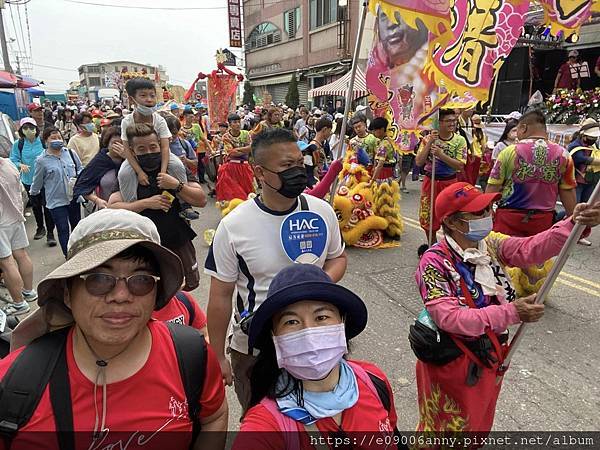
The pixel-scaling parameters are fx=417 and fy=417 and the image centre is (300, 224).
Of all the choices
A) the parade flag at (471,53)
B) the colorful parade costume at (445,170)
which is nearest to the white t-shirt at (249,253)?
the parade flag at (471,53)

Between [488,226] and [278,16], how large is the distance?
39.0m

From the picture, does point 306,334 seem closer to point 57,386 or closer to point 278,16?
point 57,386

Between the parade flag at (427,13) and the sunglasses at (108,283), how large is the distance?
8.89 feet

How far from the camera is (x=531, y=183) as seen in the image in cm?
431

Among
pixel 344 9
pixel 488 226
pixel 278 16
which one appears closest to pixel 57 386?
pixel 488 226

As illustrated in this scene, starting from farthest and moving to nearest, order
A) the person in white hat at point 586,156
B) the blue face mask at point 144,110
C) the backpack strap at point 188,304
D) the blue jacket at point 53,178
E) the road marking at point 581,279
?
1. the person in white hat at point 586,156
2. the blue jacket at point 53,178
3. the road marking at point 581,279
4. the blue face mask at point 144,110
5. the backpack strap at point 188,304

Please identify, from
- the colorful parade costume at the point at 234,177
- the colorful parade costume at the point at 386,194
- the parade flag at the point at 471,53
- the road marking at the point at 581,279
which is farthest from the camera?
the colorful parade costume at the point at 234,177

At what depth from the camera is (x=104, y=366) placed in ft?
4.46

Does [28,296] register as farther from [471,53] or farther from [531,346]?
[531,346]

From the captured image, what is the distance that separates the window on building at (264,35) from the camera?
37.6 m

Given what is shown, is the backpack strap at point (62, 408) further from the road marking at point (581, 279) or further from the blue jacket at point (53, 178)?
the road marking at point (581, 279)

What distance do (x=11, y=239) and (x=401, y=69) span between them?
4.51 metres

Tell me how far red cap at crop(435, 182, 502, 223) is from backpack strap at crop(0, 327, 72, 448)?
1.85m

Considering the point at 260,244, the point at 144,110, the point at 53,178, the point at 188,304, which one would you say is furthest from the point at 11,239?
the point at 260,244
